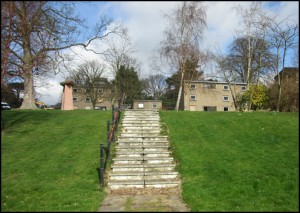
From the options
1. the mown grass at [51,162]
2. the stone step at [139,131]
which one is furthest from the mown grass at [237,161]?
the mown grass at [51,162]

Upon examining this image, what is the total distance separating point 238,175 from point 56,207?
4567mm

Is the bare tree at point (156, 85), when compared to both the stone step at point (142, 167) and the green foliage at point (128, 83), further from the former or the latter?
the stone step at point (142, 167)

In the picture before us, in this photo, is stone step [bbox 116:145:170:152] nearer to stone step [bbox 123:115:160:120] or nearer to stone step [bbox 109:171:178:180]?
stone step [bbox 109:171:178:180]

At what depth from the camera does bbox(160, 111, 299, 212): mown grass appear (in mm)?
6238

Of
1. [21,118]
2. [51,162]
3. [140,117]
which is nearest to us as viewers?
[51,162]

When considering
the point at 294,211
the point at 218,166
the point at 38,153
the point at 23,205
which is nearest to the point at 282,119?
the point at 218,166

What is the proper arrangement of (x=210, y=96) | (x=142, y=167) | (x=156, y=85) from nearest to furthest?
(x=142, y=167) → (x=210, y=96) → (x=156, y=85)

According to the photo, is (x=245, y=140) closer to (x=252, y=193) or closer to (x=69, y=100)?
(x=252, y=193)

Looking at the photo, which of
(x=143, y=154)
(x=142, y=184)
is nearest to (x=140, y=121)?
(x=143, y=154)

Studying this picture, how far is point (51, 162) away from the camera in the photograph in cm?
897

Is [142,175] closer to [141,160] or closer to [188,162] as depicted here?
[141,160]

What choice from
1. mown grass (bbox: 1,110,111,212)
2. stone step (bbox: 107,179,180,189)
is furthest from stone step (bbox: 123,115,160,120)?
stone step (bbox: 107,179,180,189)

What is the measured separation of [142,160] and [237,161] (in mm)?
2952

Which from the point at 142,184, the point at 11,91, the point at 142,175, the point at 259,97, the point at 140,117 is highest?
the point at 259,97
